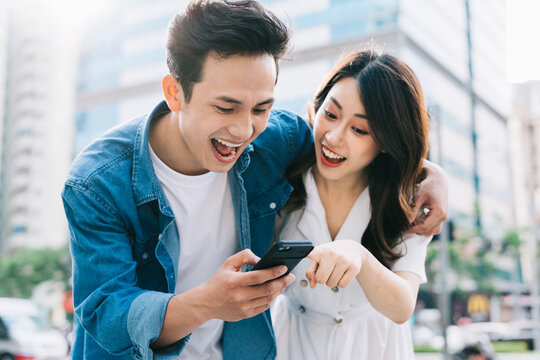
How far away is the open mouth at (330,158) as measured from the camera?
208cm

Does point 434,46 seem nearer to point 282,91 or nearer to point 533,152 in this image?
point 282,91

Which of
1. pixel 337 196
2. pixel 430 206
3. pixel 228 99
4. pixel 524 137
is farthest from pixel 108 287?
pixel 524 137

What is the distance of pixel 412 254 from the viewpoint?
82.8 inches

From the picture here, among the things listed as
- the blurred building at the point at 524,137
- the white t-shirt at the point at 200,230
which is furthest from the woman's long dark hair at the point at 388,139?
the blurred building at the point at 524,137

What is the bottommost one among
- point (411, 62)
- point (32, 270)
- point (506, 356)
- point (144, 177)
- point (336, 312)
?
point (506, 356)

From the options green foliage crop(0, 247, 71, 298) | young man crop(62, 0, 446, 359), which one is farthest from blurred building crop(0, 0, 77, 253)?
young man crop(62, 0, 446, 359)

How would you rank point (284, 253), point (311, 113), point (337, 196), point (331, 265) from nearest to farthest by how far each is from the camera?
point (284, 253), point (331, 265), point (337, 196), point (311, 113)

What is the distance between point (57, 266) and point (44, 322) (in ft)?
49.4

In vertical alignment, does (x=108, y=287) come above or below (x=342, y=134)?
below

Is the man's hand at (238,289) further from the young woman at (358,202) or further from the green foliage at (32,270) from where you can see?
the green foliage at (32,270)

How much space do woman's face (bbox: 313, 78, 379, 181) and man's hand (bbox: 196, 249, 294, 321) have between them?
721mm

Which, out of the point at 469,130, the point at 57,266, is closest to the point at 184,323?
the point at 57,266

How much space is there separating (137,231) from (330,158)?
30.5 inches

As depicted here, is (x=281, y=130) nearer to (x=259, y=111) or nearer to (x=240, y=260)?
(x=259, y=111)
